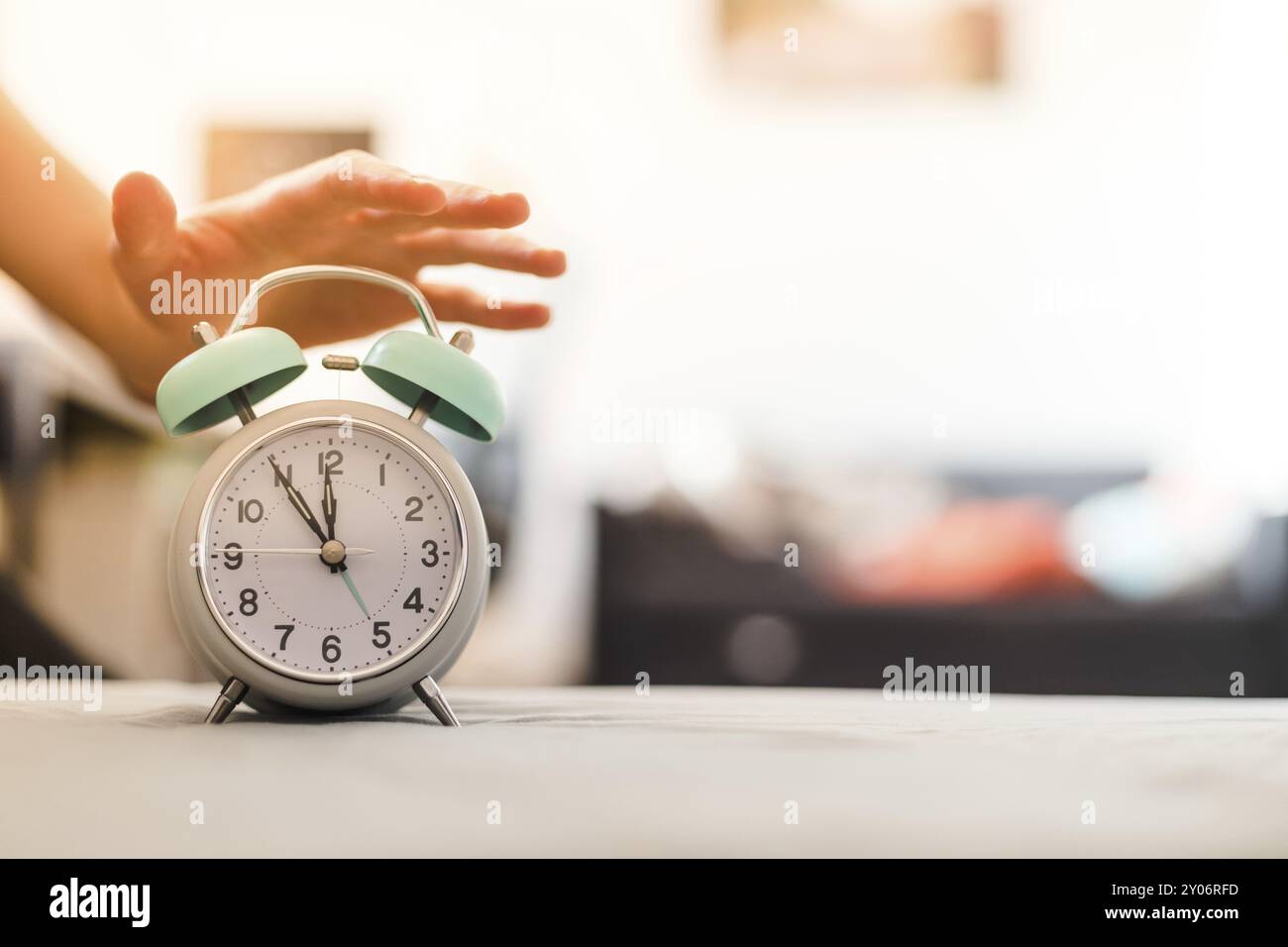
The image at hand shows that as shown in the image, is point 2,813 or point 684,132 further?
point 684,132

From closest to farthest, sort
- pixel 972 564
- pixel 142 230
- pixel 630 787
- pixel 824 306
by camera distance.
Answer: pixel 630 787
pixel 142 230
pixel 972 564
pixel 824 306

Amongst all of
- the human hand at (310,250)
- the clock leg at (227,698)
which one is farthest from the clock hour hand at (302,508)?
the human hand at (310,250)

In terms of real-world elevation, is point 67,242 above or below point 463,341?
above

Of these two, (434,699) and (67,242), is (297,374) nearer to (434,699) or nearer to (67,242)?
(434,699)

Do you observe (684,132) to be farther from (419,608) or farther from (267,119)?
(419,608)

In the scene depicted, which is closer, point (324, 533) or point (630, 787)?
point (630, 787)

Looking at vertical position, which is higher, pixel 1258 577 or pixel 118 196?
pixel 118 196

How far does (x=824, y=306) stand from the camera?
9.52 ft

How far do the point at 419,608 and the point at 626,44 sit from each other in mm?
2803

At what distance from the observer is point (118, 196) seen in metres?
0.93

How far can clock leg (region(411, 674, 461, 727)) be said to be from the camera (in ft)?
2.51

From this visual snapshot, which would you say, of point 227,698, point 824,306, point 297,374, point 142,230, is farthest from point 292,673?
point 824,306

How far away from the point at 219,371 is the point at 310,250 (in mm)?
324

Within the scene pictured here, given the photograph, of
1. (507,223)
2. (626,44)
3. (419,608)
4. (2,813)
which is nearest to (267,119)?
(626,44)
